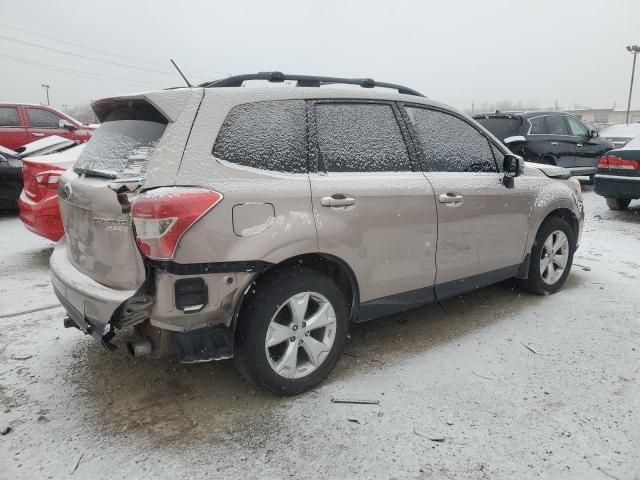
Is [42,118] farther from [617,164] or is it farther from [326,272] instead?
[617,164]

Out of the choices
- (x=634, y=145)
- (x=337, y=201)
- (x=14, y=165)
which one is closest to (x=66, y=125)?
(x=14, y=165)

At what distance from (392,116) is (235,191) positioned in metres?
1.34

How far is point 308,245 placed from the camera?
8.40ft

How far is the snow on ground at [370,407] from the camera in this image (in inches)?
85.4

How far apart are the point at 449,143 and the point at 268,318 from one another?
74.7 inches

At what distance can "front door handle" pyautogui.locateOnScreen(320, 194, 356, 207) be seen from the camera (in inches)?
103

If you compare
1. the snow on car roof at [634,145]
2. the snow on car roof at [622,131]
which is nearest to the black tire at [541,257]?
the snow on car roof at [634,145]

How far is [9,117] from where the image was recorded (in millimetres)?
10102

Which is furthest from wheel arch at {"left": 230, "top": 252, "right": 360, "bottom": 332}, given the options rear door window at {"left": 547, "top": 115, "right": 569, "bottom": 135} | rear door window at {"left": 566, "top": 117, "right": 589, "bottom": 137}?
rear door window at {"left": 566, "top": 117, "right": 589, "bottom": 137}

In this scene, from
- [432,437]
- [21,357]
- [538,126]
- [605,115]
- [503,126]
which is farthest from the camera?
[605,115]

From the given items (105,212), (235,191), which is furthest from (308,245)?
(105,212)

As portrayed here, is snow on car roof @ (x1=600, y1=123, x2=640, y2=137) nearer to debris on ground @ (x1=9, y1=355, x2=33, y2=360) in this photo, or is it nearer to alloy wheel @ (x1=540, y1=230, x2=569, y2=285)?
alloy wheel @ (x1=540, y1=230, x2=569, y2=285)

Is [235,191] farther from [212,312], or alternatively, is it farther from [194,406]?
[194,406]

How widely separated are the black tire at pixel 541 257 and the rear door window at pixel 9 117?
1057cm
